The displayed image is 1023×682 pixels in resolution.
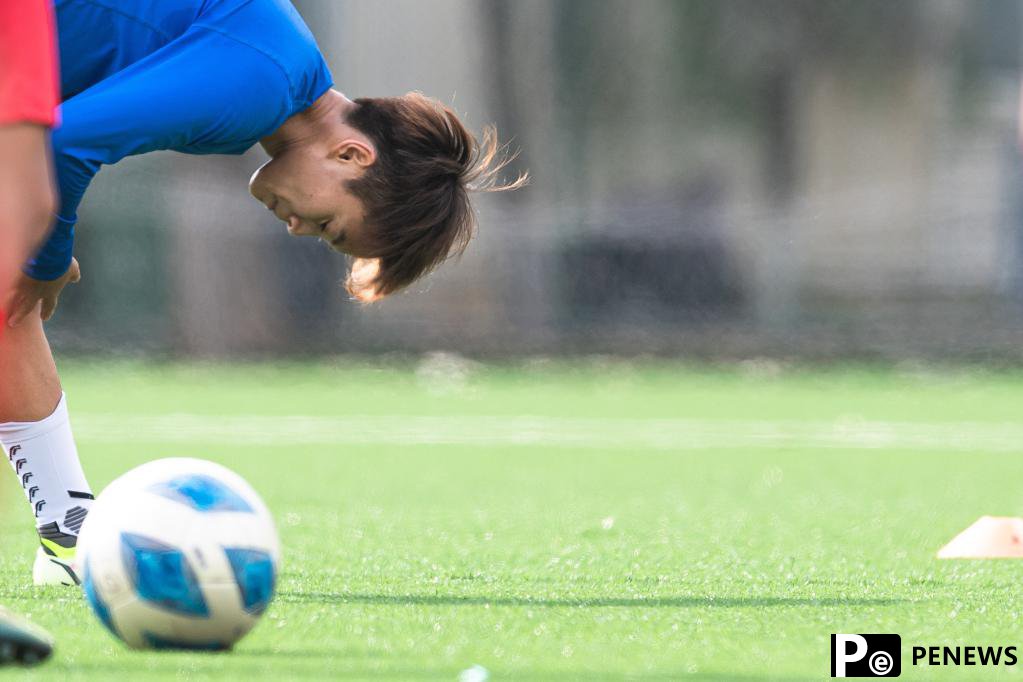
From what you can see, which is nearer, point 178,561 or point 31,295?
point 178,561

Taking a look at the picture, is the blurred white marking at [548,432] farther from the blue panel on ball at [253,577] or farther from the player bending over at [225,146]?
the blue panel on ball at [253,577]

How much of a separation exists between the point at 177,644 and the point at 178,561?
165mm

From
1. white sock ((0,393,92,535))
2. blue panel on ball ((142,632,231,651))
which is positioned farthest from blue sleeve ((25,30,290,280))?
blue panel on ball ((142,632,231,651))

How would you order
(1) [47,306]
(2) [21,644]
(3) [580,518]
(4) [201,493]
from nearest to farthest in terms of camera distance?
1. (2) [21,644]
2. (4) [201,493]
3. (1) [47,306]
4. (3) [580,518]

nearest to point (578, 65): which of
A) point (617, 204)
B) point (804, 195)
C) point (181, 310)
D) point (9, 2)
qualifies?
point (617, 204)

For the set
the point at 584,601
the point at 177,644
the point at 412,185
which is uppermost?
the point at 412,185

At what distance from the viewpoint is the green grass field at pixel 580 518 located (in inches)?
139

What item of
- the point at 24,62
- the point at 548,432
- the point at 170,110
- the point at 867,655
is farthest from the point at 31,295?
the point at 548,432

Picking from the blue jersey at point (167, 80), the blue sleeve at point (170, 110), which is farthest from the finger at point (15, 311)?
the blue sleeve at point (170, 110)

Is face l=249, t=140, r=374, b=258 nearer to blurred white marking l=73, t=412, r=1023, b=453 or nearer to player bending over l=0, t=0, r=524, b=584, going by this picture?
player bending over l=0, t=0, r=524, b=584

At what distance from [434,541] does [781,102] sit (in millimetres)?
12796

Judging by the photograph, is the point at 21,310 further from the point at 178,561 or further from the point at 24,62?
the point at 24,62

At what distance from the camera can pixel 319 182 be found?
14.2 ft

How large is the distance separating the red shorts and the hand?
1371 mm
